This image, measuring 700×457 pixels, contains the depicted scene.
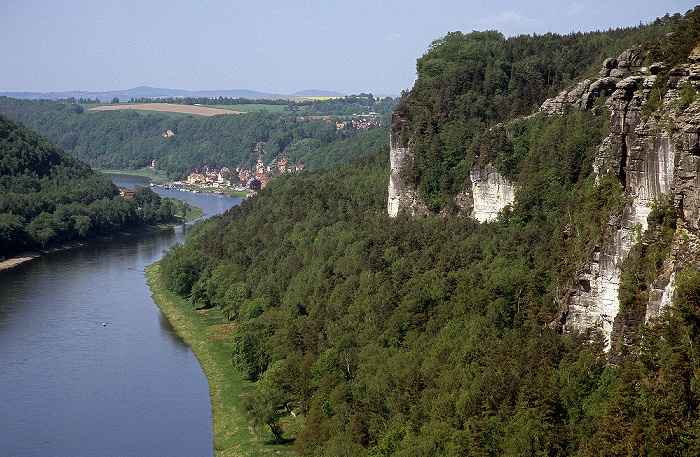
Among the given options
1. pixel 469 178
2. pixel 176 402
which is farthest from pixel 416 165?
pixel 176 402

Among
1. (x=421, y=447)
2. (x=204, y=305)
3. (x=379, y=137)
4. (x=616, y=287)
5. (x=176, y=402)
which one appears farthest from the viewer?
(x=379, y=137)

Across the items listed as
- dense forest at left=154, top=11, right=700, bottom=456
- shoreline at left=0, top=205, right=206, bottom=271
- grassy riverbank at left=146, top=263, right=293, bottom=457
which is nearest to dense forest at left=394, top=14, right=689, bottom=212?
dense forest at left=154, top=11, right=700, bottom=456

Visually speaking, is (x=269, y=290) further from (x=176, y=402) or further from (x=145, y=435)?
(x=145, y=435)

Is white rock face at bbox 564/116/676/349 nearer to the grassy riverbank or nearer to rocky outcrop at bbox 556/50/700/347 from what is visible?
rocky outcrop at bbox 556/50/700/347

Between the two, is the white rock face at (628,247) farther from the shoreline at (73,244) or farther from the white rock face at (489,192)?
the shoreline at (73,244)

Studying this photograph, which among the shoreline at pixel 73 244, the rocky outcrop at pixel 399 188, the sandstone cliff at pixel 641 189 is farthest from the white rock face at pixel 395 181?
the shoreline at pixel 73 244

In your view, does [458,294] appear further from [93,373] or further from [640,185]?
[93,373]
